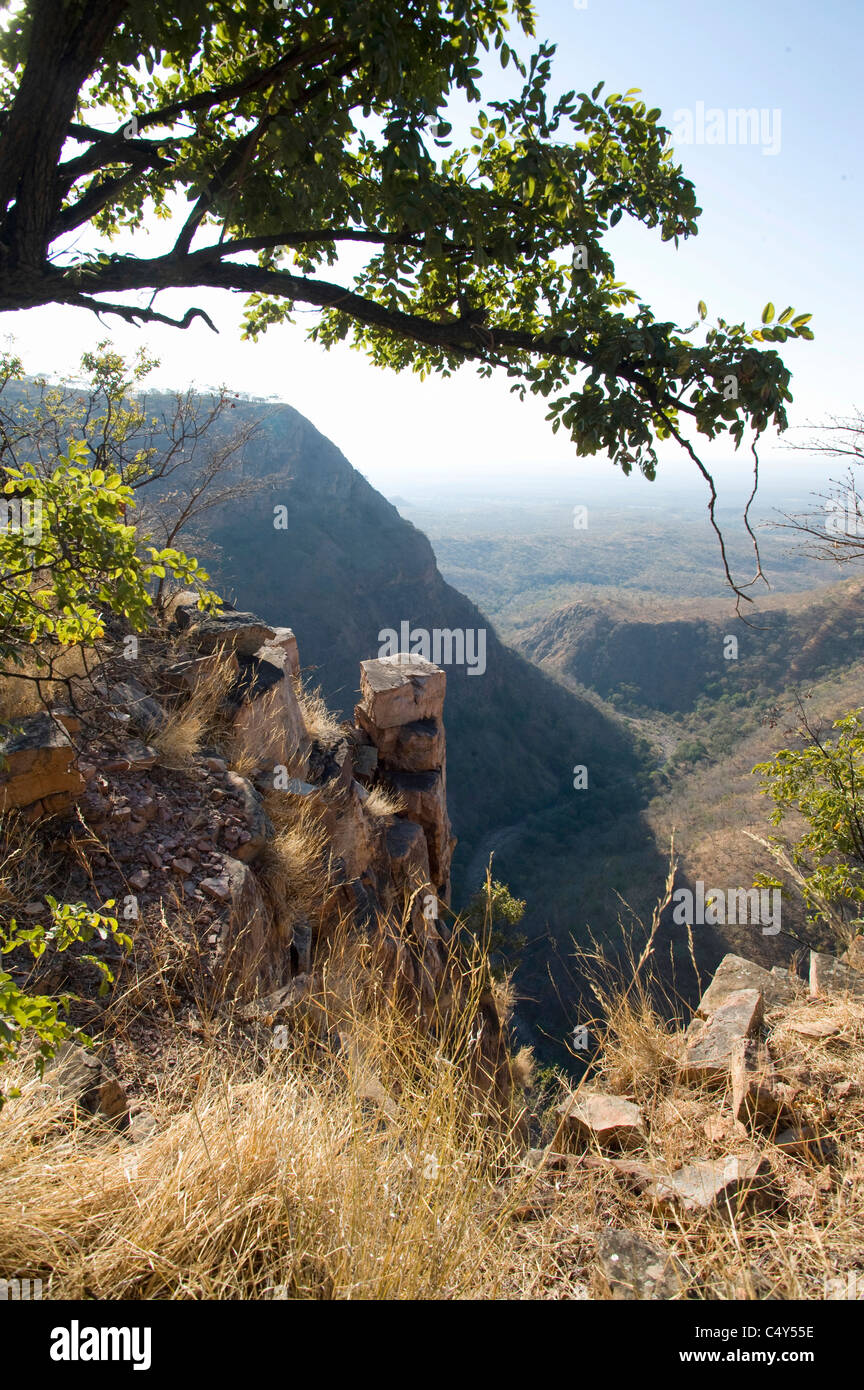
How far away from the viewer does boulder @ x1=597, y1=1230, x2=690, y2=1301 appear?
5.92 ft

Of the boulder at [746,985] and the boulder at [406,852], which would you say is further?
the boulder at [406,852]

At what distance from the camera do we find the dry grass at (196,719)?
475 centimetres

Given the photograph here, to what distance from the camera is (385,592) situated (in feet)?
185

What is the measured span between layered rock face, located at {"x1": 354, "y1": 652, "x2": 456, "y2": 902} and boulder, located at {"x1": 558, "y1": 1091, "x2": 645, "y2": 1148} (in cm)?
522

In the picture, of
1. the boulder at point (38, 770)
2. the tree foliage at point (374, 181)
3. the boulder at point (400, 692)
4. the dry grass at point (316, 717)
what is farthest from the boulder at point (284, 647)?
the tree foliage at point (374, 181)

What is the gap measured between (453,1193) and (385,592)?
55.6 m

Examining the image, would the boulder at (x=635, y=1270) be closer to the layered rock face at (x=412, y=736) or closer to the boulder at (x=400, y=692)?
the layered rock face at (x=412, y=736)

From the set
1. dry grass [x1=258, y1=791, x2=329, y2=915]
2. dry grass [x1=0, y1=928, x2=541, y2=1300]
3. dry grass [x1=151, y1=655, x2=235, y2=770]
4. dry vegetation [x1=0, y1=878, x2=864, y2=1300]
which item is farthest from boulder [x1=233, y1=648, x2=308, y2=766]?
dry grass [x1=0, y1=928, x2=541, y2=1300]

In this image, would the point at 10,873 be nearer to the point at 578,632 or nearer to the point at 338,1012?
the point at 338,1012

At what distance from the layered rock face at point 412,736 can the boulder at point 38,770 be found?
186 inches

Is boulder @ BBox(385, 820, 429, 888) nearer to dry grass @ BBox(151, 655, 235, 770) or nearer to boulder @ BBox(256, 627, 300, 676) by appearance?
boulder @ BBox(256, 627, 300, 676)

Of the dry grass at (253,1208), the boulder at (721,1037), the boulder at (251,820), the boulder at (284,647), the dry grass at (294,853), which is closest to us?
the dry grass at (253,1208)

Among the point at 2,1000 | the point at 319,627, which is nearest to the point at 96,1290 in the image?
the point at 2,1000
